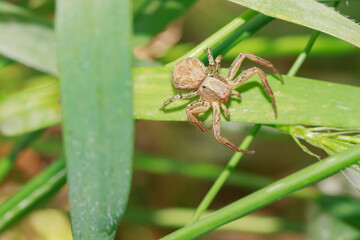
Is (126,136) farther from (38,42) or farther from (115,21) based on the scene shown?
(38,42)

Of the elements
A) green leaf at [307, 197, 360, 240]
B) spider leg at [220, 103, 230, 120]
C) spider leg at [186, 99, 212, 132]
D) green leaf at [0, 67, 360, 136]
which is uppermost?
green leaf at [0, 67, 360, 136]

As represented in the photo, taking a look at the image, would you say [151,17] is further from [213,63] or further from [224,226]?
[224,226]

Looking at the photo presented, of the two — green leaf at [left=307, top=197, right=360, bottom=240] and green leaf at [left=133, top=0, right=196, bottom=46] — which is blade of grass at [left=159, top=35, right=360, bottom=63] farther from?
green leaf at [left=307, top=197, right=360, bottom=240]

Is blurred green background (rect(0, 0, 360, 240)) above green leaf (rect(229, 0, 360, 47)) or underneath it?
underneath

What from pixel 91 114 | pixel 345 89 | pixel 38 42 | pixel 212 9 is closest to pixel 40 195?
pixel 38 42

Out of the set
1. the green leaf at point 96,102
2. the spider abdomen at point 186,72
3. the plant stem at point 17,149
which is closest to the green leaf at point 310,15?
the spider abdomen at point 186,72

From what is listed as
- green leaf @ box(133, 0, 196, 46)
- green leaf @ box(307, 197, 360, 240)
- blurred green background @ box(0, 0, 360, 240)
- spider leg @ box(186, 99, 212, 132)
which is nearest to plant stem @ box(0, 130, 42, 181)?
blurred green background @ box(0, 0, 360, 240)
